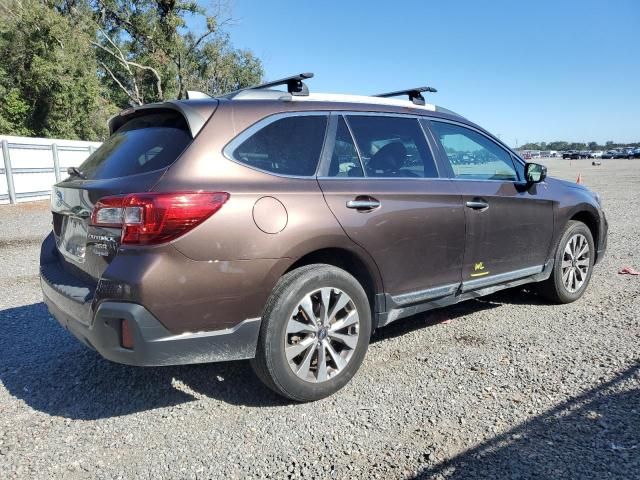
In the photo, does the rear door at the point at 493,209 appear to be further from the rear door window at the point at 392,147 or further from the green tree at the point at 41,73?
the green tree at the point at 41,73

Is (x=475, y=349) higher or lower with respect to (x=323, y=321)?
lower

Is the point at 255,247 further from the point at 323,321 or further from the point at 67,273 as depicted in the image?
the point at 67,273

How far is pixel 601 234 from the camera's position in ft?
17.8

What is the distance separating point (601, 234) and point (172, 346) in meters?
4.70

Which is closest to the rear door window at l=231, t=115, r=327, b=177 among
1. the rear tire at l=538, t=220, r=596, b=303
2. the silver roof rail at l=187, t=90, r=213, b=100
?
the silver roof rail at l=187, t=90, r=213, b=100

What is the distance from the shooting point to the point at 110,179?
300 centimetres

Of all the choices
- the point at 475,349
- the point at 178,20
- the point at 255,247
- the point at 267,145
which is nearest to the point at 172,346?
the point at 255,247

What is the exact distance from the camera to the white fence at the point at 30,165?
1536cm

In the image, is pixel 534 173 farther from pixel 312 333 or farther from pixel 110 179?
pixel 110 179

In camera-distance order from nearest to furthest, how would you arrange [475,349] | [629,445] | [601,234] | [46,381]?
[629,445] < [46,381] < [475,349] < [601,234]

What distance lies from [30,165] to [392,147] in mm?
15965

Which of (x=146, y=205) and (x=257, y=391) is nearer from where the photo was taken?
(x=146, y=205)

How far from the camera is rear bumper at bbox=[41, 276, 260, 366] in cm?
263

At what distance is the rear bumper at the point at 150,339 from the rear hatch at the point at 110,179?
0.87 feet
